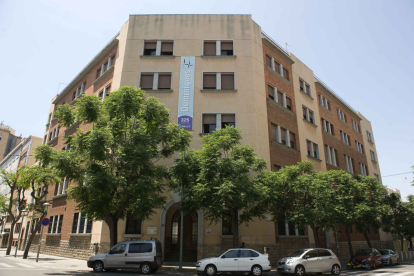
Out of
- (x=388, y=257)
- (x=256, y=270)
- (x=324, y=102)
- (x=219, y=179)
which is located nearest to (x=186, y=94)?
(x=219, y=179)

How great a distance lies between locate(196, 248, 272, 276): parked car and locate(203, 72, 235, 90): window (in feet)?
42.0

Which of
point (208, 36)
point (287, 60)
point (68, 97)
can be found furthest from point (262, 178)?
point (68, 97)

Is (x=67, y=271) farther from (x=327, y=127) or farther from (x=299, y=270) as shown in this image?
(x=327, y=127)

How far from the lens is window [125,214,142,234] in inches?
747

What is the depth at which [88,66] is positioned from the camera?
1156 inches

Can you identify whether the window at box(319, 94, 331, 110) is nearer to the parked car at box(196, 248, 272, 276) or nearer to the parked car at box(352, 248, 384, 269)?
the parked car at box(352, 248, 384, 269)

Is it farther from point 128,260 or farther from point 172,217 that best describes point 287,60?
point 128,260

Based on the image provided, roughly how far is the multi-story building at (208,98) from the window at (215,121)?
76mm

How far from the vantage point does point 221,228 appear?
18891mm

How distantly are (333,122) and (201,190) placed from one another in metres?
25.7

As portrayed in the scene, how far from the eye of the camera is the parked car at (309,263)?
14656 mm

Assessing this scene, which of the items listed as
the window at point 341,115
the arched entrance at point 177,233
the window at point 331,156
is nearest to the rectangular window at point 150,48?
the arched entrance at point 177,233

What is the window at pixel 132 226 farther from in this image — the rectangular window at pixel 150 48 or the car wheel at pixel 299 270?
the rectangular window at pixel 150 48

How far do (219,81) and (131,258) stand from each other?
46.9 ft
